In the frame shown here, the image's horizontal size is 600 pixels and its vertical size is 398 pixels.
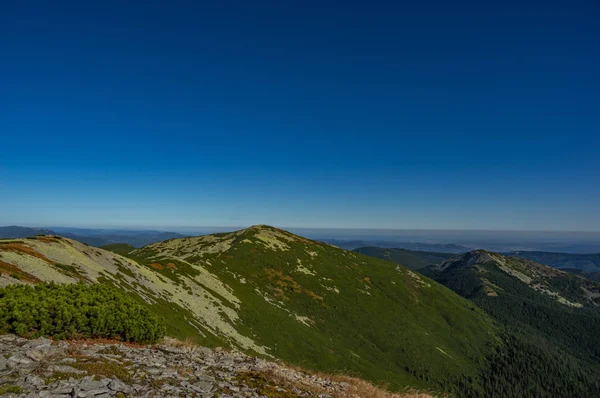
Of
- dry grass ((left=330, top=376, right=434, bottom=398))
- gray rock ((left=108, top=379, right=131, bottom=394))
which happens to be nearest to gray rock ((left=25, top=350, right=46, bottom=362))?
gray rock ((left=108, top=379, right=131, bottom=394))

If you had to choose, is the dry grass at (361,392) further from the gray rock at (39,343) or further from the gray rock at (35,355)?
the gray rock at (39,343)

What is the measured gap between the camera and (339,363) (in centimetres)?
9088

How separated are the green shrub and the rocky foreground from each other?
1006mm

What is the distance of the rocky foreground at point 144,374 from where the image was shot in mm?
11797

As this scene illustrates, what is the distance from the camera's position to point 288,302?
392ft

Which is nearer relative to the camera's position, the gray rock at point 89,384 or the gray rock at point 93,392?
the gray rock at point 93,392

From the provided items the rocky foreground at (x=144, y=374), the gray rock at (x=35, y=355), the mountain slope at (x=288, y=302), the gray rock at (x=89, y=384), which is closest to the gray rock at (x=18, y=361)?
the rocky foreground at (x=144, y=374)

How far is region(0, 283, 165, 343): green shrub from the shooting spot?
16625mm

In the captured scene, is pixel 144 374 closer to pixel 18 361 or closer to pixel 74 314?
pixel 18 361

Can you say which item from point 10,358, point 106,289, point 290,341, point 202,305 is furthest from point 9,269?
point 290,341

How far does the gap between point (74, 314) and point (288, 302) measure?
107 meters

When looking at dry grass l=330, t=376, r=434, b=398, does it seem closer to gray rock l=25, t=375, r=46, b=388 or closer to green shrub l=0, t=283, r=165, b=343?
gray rock l=25, t=375, r=46, b=388

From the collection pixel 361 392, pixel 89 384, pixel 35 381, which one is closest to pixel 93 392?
pixel 89 384

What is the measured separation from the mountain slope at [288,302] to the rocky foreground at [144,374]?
4.67 metres
